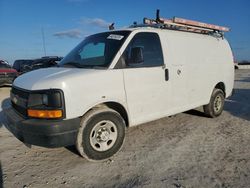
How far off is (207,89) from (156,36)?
6.96 feet

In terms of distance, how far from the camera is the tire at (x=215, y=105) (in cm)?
681

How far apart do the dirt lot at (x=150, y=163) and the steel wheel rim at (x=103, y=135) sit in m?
0.27

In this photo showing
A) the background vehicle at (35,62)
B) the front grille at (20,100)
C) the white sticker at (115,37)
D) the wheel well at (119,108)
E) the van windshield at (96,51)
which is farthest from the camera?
the background vehicle at (35,62)

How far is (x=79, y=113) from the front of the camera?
4020 millimetres

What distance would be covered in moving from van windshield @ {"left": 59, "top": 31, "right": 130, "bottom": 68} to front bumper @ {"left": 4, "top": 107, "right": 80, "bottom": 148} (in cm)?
123

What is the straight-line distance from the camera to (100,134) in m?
4.39

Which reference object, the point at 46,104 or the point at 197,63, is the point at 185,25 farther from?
the point at 46,104

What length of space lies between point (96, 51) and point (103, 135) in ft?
5.58

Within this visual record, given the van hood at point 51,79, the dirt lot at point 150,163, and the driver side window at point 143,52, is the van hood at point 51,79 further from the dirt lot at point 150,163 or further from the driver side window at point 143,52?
the dirt lot at point 150,163

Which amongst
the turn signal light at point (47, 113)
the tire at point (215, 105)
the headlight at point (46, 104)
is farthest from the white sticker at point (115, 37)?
the tire at point (215, 105)

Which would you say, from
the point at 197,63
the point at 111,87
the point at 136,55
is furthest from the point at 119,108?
the point at 197,63

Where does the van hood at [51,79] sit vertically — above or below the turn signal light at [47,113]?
above

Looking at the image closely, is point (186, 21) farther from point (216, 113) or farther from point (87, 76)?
point (87, 76)

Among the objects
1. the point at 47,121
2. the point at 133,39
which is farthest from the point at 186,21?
the point at 47,121
